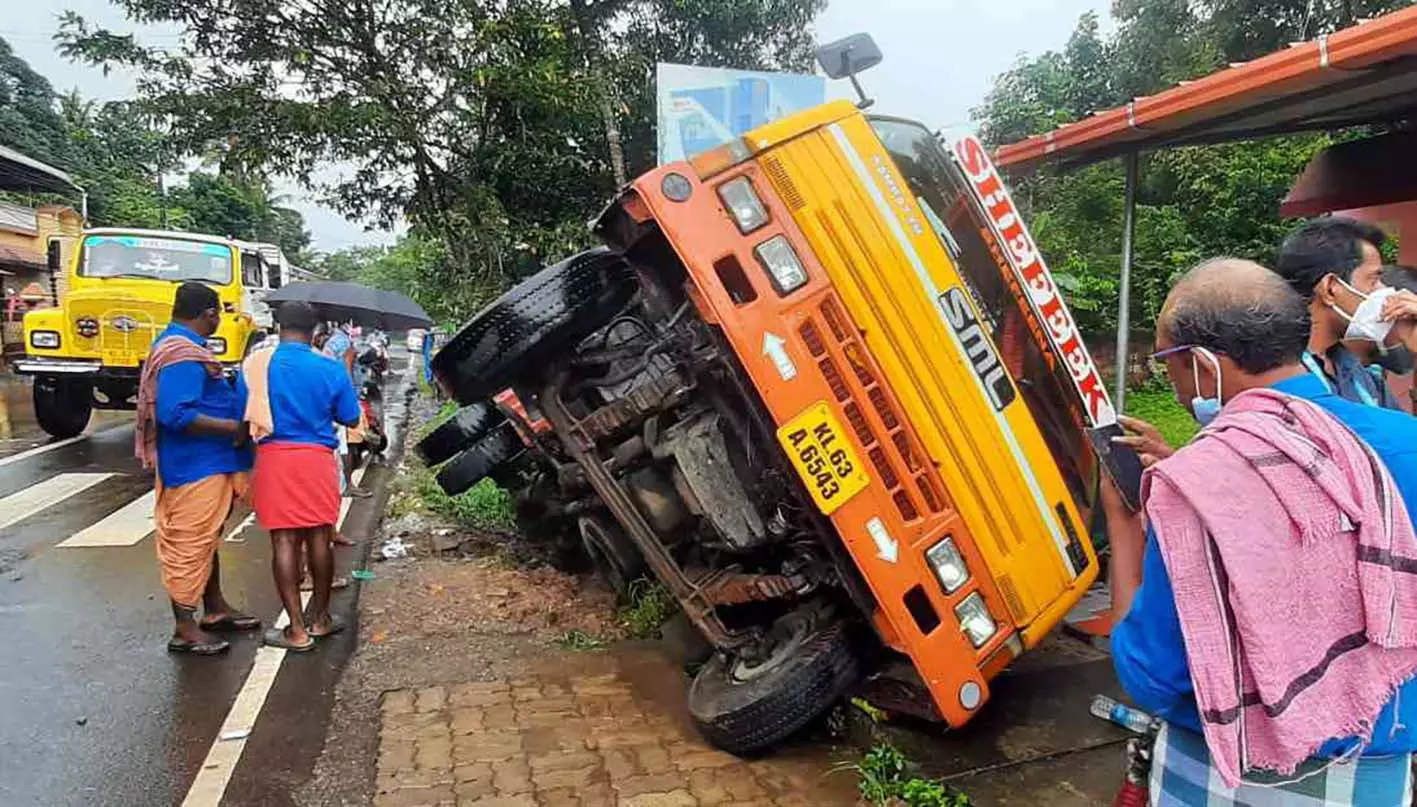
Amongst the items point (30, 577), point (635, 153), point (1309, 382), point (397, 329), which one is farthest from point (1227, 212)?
point (30, 577)

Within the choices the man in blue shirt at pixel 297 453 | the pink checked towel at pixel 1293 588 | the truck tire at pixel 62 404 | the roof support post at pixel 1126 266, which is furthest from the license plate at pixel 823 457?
the truck tire at pixel 62 404

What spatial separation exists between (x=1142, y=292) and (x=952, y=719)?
35.7 ft

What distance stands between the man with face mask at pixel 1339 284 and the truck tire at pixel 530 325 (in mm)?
2163

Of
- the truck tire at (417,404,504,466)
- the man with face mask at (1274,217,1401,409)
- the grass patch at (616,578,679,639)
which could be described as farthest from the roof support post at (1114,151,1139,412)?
the truck tire at (417,404,504,466)

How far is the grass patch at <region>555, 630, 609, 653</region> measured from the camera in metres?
4.62

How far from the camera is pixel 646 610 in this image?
4.84m

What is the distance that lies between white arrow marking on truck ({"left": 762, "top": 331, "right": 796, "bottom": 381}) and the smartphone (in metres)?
1.03

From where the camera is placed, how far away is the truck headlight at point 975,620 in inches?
120

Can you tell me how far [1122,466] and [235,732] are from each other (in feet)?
11.0

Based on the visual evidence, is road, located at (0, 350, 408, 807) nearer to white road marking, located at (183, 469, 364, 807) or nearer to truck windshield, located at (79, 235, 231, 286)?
white road marking, located at (183, 469, 364, 807)

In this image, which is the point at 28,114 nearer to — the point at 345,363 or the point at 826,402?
the point at 345,363

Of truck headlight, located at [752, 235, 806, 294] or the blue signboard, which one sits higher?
the blue signboard

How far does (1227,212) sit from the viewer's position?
38.2ft

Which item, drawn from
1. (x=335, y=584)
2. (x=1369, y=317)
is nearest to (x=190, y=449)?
(x=335, y=584)
